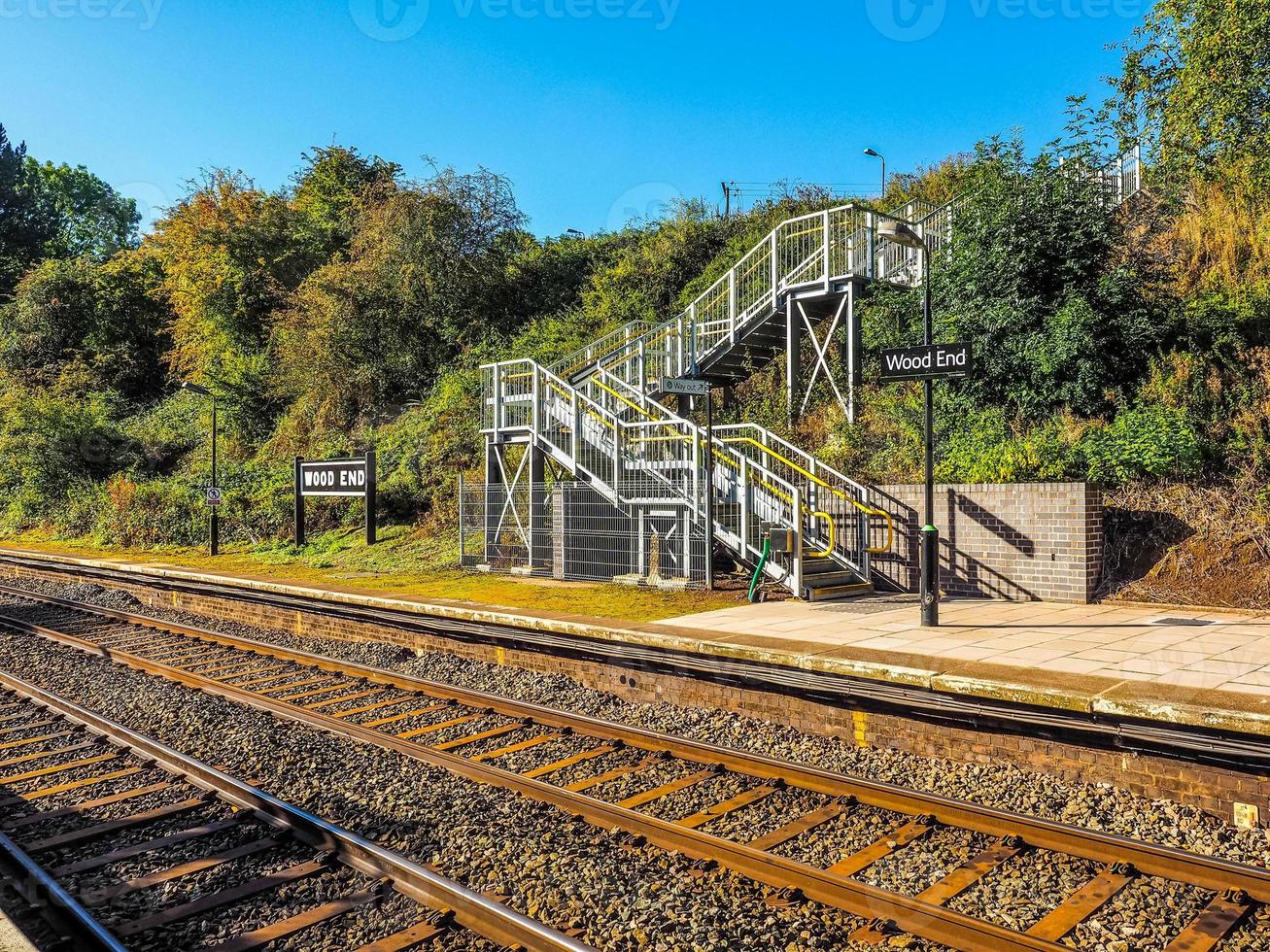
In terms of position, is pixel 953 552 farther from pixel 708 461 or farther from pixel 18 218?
pixel 18 218

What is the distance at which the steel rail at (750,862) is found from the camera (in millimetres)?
3891

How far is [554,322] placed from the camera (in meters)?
27.0

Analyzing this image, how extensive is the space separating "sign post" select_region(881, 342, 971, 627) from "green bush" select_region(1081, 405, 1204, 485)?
3.50m

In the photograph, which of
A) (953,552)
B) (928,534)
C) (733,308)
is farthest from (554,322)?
(928,534)

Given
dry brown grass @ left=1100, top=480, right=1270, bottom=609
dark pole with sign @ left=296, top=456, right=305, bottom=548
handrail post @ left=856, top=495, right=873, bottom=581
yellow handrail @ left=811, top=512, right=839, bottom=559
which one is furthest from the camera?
dark pole with sign @ left=296, top=456, right=305, bottom=548

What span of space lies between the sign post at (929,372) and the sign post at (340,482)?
45.8ft

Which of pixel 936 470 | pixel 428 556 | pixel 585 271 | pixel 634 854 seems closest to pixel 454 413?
pixel 428 556

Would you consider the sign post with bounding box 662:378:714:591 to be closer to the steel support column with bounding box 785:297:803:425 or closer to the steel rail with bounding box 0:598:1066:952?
the steel support column with bounding box 785:297:803:425

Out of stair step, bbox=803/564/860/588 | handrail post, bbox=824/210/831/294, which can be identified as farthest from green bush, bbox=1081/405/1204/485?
handrail post, bbox=824/210/831/294

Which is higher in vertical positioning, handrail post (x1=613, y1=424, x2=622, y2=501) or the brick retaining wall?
handrail post (x1=613, y1=424, x2=622, y2=501)

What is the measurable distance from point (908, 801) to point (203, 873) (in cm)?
411

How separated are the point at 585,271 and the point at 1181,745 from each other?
27.8 meters

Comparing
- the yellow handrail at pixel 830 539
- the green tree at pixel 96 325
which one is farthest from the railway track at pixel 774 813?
the green tree at pixel 96 325

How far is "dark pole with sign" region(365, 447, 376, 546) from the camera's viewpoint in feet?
66.7
